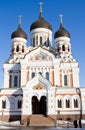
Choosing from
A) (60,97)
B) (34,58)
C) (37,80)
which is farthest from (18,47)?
(60,97)

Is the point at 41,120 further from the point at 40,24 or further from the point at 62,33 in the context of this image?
the point at 40,24

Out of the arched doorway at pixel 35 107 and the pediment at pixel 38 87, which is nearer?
the pediment at pixel 38 87

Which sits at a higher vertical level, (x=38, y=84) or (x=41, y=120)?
(x=38, y=84)

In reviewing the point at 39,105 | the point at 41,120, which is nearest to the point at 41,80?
the point at 39,105

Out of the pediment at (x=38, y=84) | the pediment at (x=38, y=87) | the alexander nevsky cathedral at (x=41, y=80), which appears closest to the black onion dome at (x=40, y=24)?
the alexander nevsky cathedral at (x=41, y=80)

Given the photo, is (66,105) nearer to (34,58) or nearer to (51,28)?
(34,58)

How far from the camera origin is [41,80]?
125ft

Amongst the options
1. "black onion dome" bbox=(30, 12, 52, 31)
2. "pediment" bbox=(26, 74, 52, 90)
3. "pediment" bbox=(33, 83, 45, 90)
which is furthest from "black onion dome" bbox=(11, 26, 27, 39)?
"pediment" bbox=(33, 83, 45, 90)

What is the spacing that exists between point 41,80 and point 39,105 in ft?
16.5

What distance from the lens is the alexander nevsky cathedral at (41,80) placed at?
37062 mm

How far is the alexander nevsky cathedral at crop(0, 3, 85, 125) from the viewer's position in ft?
122

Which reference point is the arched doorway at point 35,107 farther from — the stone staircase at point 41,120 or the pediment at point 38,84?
the stone staircase at point 41,120

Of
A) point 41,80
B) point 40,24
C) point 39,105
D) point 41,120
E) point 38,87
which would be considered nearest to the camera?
point 41,120

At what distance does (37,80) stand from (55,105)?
481 centimetres
